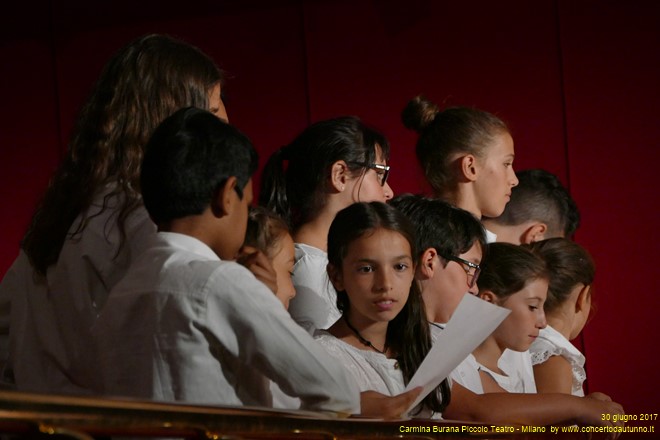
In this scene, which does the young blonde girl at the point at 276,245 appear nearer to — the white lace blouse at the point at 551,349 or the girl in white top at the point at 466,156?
the white lace blouse at the point at 551,349

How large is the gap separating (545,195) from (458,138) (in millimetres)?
616

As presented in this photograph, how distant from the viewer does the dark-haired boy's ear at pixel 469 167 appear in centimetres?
326

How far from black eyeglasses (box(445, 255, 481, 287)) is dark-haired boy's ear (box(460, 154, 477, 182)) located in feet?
2.27

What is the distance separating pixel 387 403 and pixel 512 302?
3.53ft

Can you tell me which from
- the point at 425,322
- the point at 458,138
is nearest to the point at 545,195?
the point at 458,138

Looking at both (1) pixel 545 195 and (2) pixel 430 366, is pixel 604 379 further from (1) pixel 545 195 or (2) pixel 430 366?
(2) pixel 430 366

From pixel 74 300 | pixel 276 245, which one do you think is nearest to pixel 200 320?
pixel 74 300

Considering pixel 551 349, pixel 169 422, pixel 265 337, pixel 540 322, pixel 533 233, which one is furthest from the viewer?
pixel 533 233

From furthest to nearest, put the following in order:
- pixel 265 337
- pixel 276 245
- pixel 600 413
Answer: pixel 600 413
pixel 276 245
pixel 265 337

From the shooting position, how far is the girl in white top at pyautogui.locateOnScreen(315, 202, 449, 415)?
6.93ft

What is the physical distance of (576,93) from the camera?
473 cm

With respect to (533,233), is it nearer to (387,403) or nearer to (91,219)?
(387,403)

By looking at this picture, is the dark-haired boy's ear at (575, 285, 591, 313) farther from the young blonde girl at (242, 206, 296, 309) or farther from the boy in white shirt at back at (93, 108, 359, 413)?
the boy in white shirt at back at (93, 108, 359, 413)

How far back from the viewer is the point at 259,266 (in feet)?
6.17
